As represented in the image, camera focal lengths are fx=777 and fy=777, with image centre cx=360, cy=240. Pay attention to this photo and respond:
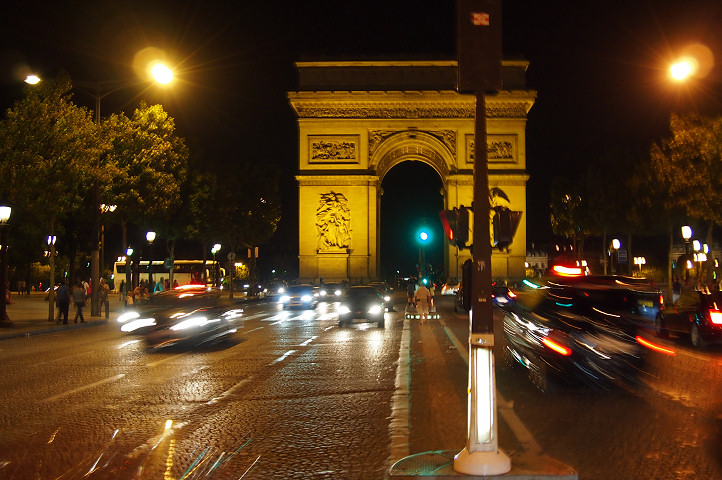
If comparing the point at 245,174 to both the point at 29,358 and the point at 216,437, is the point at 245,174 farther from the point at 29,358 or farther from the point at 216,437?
the point at 216,437

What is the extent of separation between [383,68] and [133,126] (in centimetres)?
2219

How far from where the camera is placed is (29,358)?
15.5m

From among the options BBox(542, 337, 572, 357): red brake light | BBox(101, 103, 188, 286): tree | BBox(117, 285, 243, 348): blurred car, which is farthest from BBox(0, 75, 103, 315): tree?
BBox(542, 337, 572, 357): red brake light

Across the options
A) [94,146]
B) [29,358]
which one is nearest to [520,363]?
[29,358]

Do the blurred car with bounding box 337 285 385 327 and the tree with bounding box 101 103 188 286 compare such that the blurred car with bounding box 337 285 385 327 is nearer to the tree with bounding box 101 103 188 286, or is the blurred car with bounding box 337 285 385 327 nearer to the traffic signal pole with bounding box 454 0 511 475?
the tree with bounding box 101 103 188 286

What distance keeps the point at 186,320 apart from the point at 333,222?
33731 millimetres

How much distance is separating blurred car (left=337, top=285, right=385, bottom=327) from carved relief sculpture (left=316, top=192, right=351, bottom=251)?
24.9 m

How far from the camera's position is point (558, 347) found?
9.59 m

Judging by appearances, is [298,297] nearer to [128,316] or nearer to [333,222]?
Result: [333,222]

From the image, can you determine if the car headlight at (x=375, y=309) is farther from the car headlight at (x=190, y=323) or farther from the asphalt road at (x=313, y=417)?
the asphalt road at (x=313, y=417)

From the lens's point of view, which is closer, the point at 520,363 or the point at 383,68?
the point at 520,363

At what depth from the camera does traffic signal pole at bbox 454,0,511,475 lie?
5.89m

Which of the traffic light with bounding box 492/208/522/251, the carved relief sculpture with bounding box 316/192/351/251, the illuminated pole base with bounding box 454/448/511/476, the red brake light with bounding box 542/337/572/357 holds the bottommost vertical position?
the illuminated pole base with bounding box 454/448/511/476

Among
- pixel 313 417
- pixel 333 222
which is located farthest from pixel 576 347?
pixel 333 222
